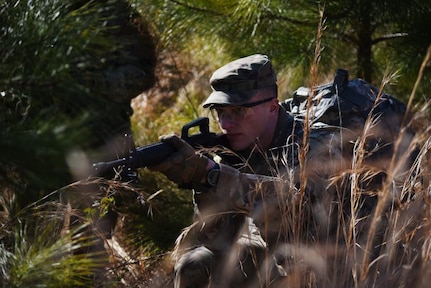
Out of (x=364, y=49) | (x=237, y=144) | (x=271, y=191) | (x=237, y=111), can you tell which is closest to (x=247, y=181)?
(x=271, y=191)

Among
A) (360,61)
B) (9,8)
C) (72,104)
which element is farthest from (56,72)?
(360,61)

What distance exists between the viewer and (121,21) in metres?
3.81

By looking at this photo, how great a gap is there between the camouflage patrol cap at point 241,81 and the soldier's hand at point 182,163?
0.38 m

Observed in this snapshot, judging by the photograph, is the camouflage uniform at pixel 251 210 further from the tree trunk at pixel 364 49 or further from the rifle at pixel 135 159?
the tree trunk at pixel 364 49

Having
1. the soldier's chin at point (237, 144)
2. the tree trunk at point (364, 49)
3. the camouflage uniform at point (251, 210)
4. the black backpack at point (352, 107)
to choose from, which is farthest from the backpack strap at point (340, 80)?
the tree trunk at point (364, 49)

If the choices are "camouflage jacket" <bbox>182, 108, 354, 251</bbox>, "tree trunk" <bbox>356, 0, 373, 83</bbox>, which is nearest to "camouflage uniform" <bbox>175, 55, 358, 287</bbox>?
"camouflage jacket" <bbox>182, 108, 354, 251</bbox>

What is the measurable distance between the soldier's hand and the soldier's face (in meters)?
0.33

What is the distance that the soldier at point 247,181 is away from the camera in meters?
2.73

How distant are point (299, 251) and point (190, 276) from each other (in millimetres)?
631

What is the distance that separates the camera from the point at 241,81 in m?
3.07

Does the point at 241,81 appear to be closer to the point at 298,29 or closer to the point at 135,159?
the point at 135,159

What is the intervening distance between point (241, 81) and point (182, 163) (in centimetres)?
54

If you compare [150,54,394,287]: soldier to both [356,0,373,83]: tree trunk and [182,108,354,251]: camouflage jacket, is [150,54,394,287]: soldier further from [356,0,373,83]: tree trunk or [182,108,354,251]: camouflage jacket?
[356,0,373,83]: tree trunk

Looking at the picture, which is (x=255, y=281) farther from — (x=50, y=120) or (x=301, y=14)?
(x=50, y=120)
